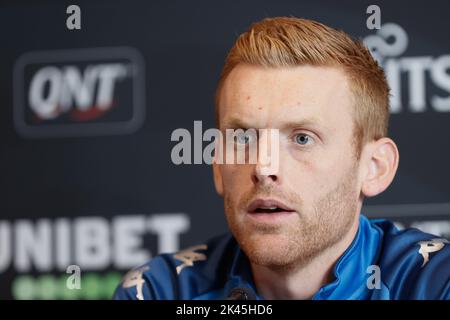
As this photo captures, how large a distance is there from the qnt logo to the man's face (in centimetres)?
70

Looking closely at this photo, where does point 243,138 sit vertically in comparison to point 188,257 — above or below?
above

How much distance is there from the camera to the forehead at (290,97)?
1163mm

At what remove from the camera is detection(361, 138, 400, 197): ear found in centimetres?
126

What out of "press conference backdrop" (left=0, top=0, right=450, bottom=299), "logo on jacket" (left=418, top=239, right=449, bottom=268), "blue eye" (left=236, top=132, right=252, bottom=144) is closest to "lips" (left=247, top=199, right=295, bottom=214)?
"blue eye" (left=236, top=132, right=252, bottom=144)

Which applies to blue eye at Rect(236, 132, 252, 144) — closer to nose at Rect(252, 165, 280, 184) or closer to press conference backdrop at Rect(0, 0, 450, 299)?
nose at Rect(252, 165, 280, 184)

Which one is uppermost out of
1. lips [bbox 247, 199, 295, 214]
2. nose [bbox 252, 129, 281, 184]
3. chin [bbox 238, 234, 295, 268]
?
nose [bbox 252, 129, 281, 184]

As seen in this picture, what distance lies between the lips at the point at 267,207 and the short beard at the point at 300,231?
0.01 metres

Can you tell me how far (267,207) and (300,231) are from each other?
0.07 meters

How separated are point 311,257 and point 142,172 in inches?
28.9

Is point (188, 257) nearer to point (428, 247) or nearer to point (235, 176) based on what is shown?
point (235, 176)

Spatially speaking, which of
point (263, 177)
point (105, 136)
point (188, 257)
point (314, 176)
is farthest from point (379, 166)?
point (105, 136)

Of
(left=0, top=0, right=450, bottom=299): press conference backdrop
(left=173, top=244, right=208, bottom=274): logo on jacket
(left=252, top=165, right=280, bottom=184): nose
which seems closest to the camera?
(left=252, top=165, right=280, bottom=184): nose

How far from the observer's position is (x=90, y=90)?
6.11 ft

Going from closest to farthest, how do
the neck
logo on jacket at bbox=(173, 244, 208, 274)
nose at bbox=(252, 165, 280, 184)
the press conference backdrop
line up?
nose at bbox=(252, 165, 280, 184) → the neck → logo on jacket at bbox=(173, 244, 208, 274) → the press conference backdrop
